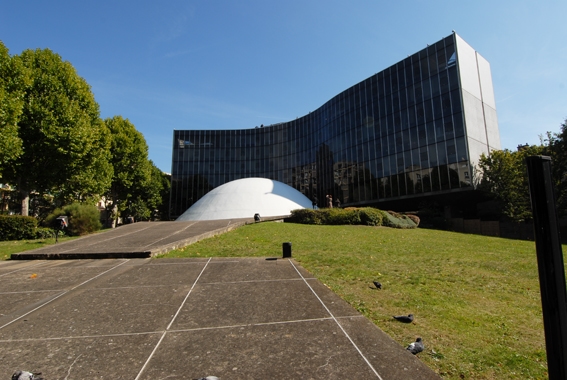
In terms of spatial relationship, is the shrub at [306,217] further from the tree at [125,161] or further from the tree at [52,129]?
the tree at [125,161]

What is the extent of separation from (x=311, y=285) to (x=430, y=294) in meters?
2.28

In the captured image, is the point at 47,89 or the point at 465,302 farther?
A: the point at 47,89

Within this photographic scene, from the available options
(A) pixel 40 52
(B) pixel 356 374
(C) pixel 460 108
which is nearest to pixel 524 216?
(C) pixel 460 108

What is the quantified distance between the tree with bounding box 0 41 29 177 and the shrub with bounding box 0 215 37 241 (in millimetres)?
3350

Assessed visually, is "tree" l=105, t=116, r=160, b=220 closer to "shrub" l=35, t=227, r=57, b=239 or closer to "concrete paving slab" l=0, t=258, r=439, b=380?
"shrub" l=35, t=227, r=57, b=239

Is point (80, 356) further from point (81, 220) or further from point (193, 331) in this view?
point (81, 220)

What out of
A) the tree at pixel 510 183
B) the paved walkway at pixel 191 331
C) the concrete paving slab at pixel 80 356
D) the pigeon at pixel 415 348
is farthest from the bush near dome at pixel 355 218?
the concrete paving slab at pixel 80 356

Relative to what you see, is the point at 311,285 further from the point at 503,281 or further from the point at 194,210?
the point at 194,210

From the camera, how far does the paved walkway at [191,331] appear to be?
114 inches

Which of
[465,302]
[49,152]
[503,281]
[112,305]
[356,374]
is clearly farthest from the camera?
[49,152]

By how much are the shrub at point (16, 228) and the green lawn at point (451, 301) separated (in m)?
13.8

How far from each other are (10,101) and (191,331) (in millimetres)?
20356

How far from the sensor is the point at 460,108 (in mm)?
30562

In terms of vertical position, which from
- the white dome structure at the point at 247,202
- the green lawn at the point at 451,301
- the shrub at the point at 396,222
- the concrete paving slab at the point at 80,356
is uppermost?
the white dome structure at the point at 247,202
